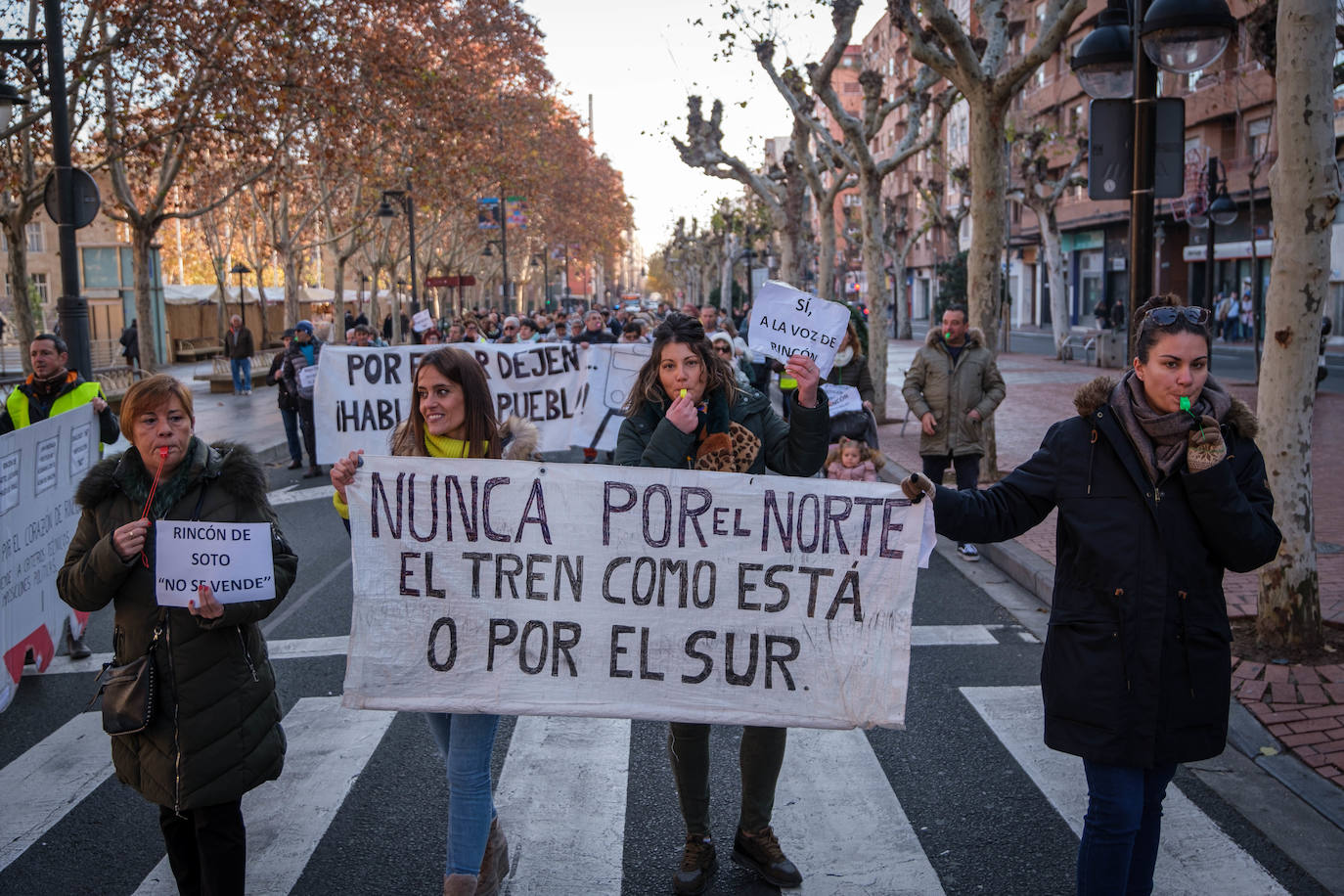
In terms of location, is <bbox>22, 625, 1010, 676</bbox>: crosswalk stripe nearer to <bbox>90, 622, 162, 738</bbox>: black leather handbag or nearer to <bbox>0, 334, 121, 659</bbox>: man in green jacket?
<bbox>0, 334, 121, 659</bbox>: man in green jacket

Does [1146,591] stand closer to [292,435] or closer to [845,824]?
[845,824]

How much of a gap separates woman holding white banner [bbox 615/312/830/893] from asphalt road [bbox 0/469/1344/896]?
0.49ft

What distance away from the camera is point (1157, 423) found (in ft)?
10.4

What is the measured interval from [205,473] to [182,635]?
465mm

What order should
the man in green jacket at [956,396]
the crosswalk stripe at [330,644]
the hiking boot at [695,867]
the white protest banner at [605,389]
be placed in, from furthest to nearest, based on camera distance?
the white protest banner at [605,389] → the man in green jacket at [956,396] → the crosswalk stripe at [330,644] → the hiking boot at [695,867]

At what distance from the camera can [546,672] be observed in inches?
150

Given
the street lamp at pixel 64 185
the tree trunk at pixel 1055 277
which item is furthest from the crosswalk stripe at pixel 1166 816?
the tree trunk at pixel 1055 277

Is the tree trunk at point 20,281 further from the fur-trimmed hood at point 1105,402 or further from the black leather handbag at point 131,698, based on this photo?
the fur-trimmed hood at point 1105,402

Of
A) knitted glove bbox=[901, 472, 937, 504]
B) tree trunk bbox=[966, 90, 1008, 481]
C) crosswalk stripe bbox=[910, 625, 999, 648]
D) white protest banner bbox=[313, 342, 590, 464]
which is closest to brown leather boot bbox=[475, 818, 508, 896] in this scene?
knitted glove bbox=[901, 472, 937, 504]

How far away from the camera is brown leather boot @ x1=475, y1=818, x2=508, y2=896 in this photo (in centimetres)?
385

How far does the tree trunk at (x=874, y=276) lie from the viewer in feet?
60.5

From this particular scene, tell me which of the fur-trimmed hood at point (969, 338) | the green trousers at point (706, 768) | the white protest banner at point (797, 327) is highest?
the white protest banner at point (797, 327)

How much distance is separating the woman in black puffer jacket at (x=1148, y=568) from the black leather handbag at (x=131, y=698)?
8.20 ft

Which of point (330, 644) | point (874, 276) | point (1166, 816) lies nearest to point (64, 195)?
point (330, 644)
